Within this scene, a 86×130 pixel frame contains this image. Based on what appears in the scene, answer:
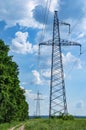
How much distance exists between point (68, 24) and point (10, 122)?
23820mm

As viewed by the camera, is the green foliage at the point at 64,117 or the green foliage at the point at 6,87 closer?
the green foliage at the point at 6,87

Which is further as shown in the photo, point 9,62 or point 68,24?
point 9,62

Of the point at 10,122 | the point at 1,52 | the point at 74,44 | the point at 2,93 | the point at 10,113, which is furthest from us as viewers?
the point at 10,122

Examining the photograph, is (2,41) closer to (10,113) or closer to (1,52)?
(1,52)

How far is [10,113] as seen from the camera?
61312mm

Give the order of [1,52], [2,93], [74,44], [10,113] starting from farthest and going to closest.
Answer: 1. [10,113]
2. [1,52]
3. [2,93]
4. [74,44]

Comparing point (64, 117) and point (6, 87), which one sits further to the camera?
point (64, 117)

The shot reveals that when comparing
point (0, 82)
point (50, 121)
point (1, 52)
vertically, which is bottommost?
point (50, 121)

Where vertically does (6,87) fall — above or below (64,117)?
above

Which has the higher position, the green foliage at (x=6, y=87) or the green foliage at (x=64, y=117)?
the green foliage at (x=6, y=87)

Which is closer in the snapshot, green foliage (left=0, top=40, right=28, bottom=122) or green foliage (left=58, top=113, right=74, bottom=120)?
green foliage (left=0, top=40, right=28, bottom=122)

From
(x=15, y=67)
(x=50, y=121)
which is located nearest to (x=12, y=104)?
(x=50, y=121)

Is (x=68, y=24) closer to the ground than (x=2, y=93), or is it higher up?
higher up

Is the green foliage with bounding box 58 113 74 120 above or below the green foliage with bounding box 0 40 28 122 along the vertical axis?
below
